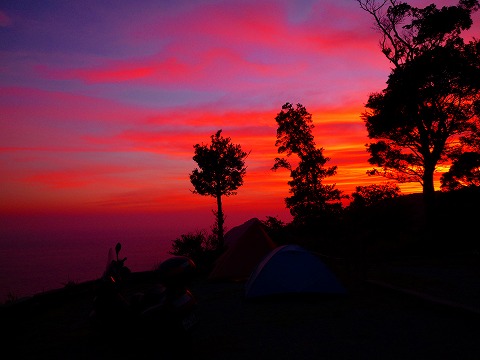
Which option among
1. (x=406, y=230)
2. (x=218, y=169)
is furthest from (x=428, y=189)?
(x=218, y=169)

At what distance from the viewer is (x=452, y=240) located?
25125 mm

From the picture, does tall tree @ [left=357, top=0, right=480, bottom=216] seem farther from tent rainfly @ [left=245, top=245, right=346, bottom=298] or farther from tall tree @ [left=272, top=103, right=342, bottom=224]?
tent rainfly @ [left=245, top=245, right=346, bottom=298]

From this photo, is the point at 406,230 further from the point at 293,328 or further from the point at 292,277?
the point at 293,328

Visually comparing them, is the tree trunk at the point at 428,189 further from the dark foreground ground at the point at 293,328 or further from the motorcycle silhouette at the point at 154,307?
the motorcycle silhouette at the point at 154,307

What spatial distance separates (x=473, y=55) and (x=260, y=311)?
21.3m

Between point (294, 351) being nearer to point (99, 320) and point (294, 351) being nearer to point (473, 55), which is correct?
point (99, 320)

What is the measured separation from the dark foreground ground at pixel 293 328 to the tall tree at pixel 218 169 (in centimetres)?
1849

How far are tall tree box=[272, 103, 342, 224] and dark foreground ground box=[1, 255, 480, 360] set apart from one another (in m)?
16.5

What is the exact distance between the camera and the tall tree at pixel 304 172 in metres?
31.1

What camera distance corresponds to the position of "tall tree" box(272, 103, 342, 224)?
102 ft

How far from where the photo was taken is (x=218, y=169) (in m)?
32.9

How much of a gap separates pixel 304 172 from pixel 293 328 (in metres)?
23.1

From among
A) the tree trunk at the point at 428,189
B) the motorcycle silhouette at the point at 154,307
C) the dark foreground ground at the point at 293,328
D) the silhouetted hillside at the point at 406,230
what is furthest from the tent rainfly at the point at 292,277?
the tree trunk at the point at 428,189

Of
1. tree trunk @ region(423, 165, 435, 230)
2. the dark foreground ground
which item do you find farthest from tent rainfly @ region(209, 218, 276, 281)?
tree trunk @ region(423, 165, 435, 230)
